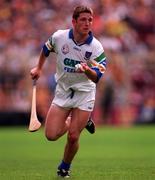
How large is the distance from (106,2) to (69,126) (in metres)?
16.5

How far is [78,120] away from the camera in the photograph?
9680mm

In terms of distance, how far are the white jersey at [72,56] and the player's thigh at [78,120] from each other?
Answer: 0.29 m

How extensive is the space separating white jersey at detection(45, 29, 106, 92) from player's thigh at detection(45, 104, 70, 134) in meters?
0.29

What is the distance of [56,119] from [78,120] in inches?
12.6

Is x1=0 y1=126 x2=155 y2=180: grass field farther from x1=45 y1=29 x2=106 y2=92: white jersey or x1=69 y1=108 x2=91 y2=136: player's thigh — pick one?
x1=45 y1=29 x2=106 y2=92: white jersey

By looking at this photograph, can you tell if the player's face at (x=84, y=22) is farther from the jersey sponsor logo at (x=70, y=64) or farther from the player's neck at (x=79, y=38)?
the jersey sponsor logo at (x=70, y=64)

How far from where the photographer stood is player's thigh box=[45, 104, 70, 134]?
9.81m

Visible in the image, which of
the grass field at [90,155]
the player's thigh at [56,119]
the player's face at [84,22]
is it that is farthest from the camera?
the grass field at [90,155]

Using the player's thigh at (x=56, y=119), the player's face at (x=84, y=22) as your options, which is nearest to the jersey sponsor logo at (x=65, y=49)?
the player's face at (x=84, y=22)

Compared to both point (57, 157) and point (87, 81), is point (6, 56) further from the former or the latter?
point (87, 81)

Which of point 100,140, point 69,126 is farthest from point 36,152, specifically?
point 69,126

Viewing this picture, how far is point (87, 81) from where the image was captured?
32.1 ft

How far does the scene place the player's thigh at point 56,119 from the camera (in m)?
9.81

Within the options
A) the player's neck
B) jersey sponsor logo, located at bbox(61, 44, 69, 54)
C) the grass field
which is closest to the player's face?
the player's neck
